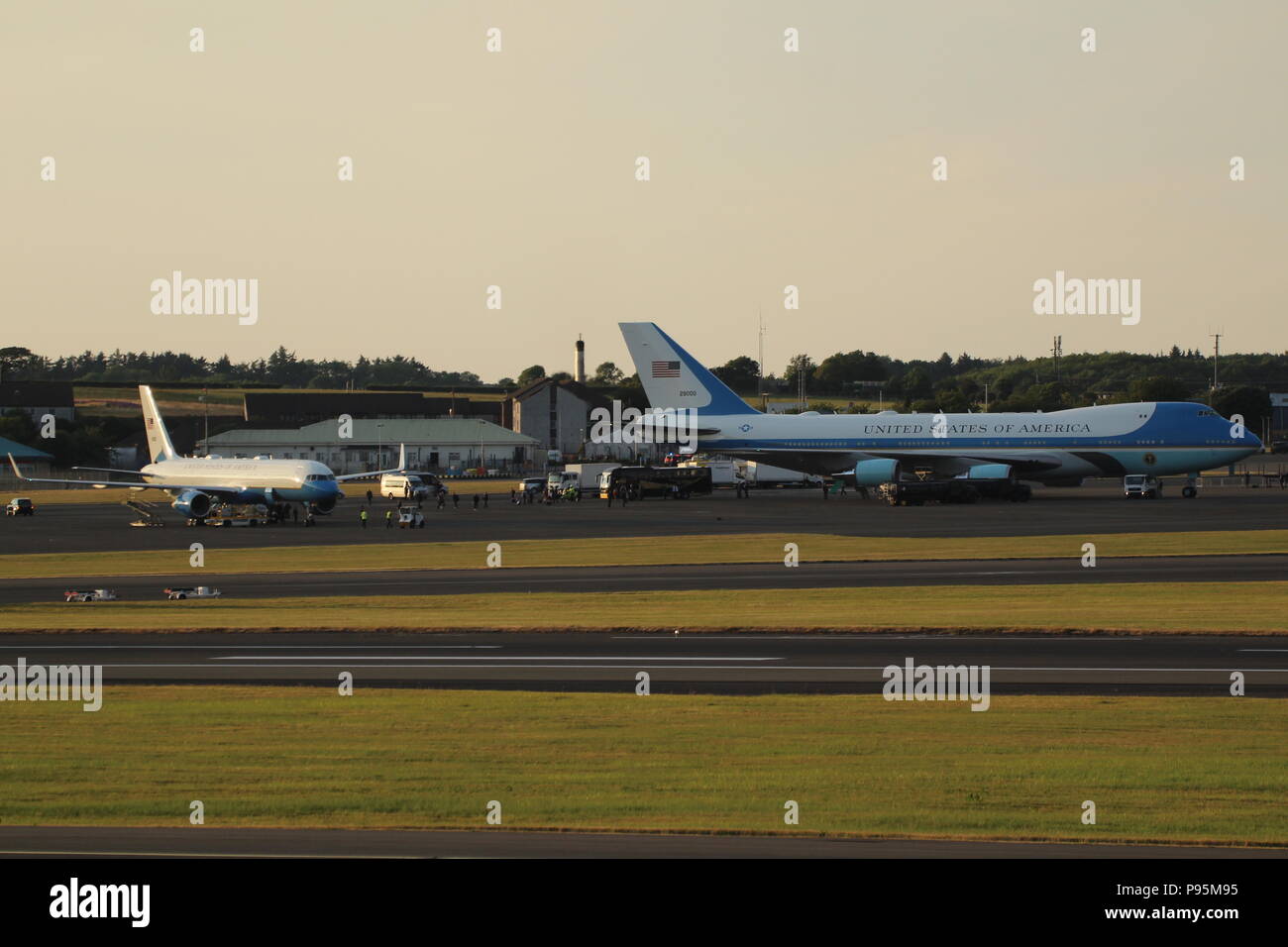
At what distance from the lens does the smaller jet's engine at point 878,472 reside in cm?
9212

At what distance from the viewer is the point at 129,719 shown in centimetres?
2239

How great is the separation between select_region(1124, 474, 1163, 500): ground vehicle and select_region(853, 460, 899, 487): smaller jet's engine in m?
15.4

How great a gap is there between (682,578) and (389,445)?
137474 mm

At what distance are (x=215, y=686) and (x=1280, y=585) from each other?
31.7 meters

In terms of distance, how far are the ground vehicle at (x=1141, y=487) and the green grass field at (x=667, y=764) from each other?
69028mm

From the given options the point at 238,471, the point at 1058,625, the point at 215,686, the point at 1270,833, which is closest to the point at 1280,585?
the point at 1058,625

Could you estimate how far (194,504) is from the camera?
81.6 m

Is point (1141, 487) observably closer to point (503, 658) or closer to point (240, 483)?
point (240, 483)

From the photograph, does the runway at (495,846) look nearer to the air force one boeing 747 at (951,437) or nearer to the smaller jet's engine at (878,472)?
the air force one boeing 747 at (951,437)

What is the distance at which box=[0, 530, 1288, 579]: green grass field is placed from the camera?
177 ft

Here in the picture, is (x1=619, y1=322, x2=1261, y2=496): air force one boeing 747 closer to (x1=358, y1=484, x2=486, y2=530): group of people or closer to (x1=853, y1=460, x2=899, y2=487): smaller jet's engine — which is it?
(x1=853, y1=460, x2=899, y2=487): smaller jet's engine

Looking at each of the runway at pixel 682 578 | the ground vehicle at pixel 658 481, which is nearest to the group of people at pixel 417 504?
the ground vehicle at pixel 658 481

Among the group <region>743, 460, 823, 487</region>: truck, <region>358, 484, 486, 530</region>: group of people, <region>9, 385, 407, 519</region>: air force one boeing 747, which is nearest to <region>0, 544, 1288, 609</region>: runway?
<region>358, 484, 486, 530</region>: group of people

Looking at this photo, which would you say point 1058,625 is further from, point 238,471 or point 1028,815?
point 238,471
